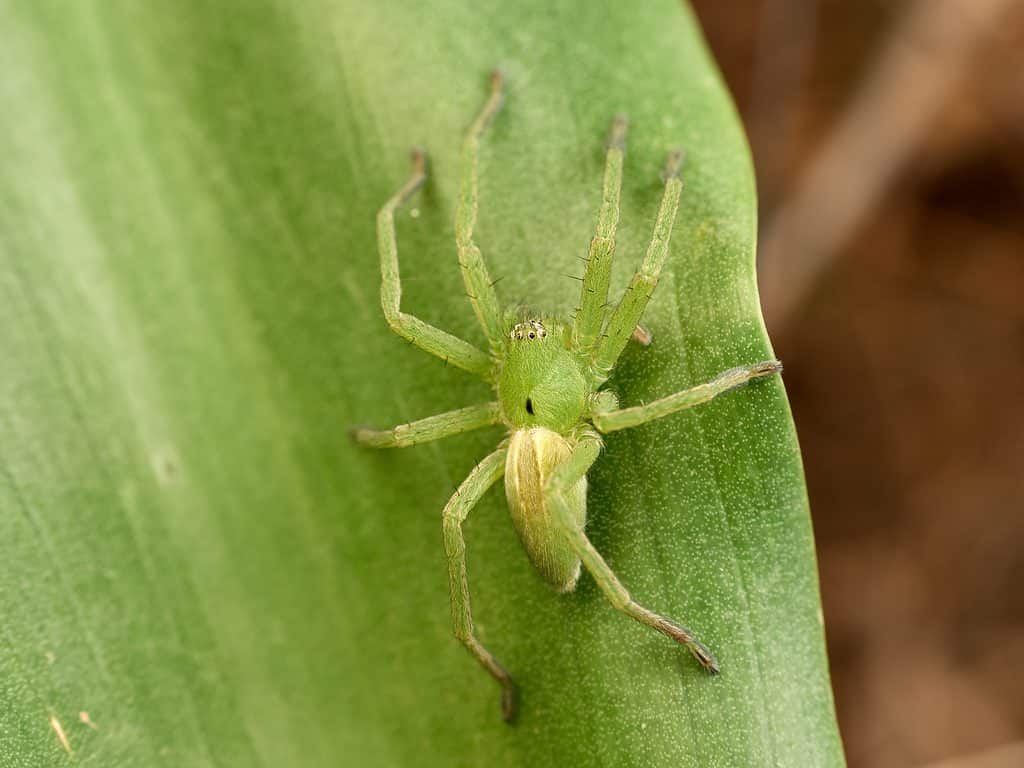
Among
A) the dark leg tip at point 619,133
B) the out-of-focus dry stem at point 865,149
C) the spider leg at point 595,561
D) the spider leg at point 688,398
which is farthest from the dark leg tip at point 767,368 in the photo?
the out-of-focus dry stem at point 865,149

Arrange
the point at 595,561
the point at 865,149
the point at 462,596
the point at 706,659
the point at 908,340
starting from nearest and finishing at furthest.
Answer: the point at 706,659 → the point at 595,561 → the point at 462,596 → the point at 865,149 → the point at 908,340

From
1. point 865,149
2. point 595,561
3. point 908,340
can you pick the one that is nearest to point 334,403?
point 595,561

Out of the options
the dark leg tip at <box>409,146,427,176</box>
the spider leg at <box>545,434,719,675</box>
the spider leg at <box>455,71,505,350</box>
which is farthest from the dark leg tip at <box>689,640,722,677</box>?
the dark leg tip at <box>409,146,427,176</box>

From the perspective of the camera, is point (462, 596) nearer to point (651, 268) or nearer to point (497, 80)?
point (651, 268)

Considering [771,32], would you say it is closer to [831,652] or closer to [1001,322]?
[1001,322]

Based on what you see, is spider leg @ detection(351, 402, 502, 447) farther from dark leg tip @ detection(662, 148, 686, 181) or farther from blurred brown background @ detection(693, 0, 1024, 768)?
blurred brown background @ detection(693, 0, 1024, 768)

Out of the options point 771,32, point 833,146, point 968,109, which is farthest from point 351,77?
point 968,109
